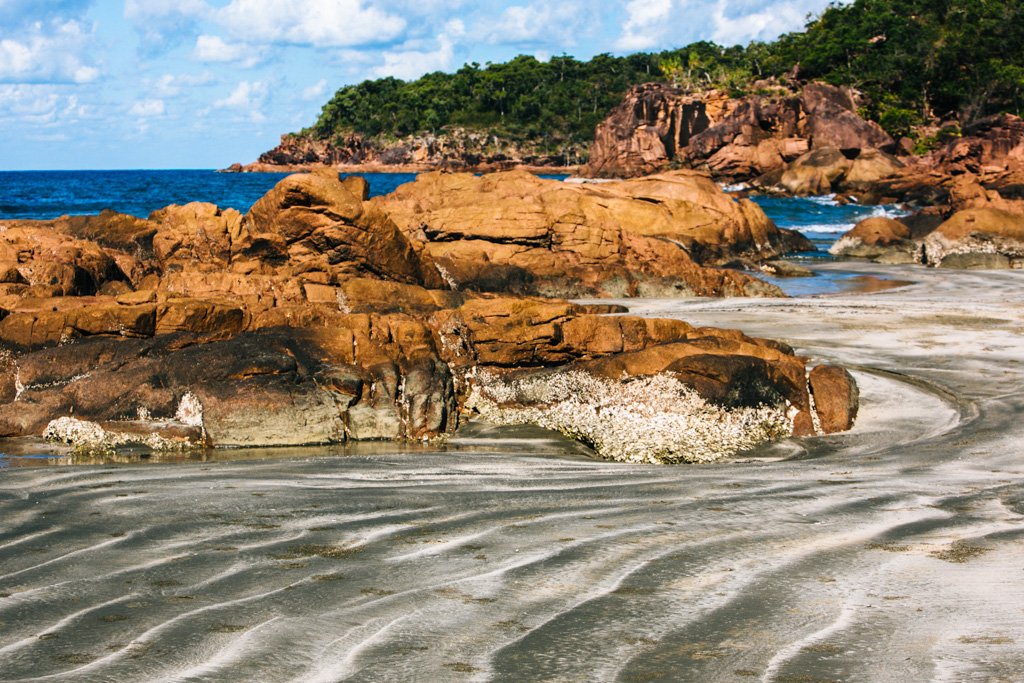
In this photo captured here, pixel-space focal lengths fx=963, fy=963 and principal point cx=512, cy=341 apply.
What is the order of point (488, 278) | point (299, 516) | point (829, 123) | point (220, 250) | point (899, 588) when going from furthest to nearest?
point (829, 123) → point (488, 278) → point (220, 250) → point (299, 516) → point (899, 588)

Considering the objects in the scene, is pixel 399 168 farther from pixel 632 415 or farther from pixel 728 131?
pixel 632 415

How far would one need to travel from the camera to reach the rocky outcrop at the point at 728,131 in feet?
229

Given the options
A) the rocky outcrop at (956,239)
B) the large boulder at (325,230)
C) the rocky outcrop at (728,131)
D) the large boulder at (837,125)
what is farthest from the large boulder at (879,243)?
the large boulder at (837,125)

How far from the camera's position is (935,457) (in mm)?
8438

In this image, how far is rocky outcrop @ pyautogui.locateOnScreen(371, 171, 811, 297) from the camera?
21031 mm

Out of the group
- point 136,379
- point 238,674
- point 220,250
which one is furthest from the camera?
point 220,250

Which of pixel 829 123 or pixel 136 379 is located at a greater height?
pixel 829 123

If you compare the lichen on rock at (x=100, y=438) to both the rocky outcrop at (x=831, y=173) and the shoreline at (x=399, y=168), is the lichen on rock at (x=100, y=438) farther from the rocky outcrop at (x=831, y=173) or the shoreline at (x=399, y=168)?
the shoreline at (x=399, y=168)

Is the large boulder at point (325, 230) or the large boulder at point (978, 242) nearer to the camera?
the large boulder at point (325, 230)

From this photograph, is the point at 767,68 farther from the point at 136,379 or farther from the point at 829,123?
the point at 136,379

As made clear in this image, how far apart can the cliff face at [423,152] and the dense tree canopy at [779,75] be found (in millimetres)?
2241

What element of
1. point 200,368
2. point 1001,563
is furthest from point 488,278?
point 1001,563

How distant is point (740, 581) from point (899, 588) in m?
0.71

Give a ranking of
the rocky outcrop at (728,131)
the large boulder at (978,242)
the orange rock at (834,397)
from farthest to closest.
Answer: the rocky outcrop at (728,131)
the large boulder at (978,242)
the orange rock at (834,397)
